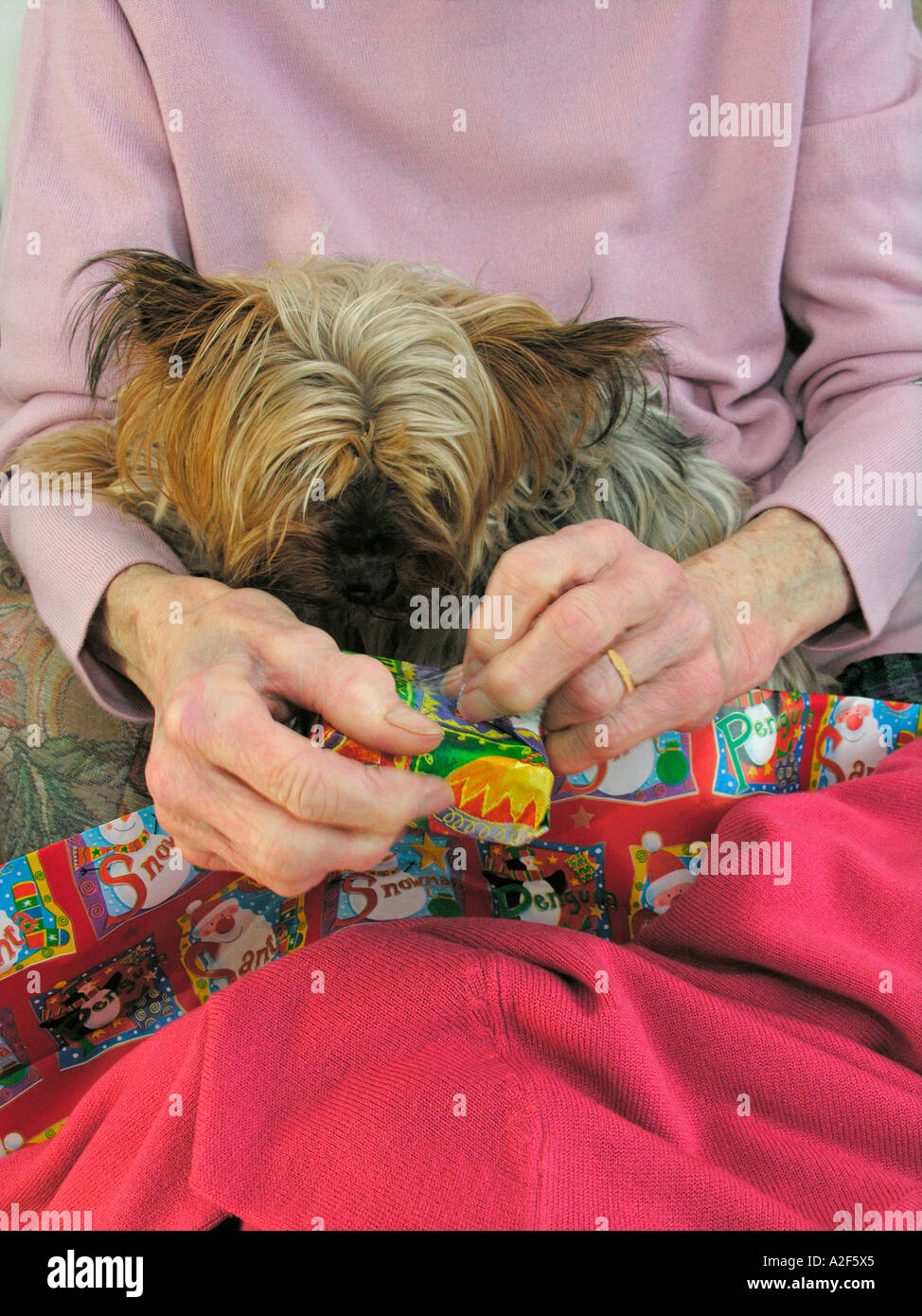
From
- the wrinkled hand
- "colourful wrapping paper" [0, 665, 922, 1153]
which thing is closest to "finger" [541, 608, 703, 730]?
the wrinkled hand

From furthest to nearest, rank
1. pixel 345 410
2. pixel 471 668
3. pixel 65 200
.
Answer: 1. pixel 65 200
2. pixel 345 410
3. pixel 471 668

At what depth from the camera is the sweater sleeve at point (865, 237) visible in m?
1.11

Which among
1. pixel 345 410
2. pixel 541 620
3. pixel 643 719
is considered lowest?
pixel 643 719

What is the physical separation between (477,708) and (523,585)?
0.10m

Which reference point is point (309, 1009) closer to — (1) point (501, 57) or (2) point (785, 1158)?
(2) point (785, 1158)

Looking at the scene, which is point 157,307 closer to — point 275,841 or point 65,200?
point 65,200

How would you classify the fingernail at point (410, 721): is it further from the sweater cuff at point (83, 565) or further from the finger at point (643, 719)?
the sweater cuff at point (83, 565)

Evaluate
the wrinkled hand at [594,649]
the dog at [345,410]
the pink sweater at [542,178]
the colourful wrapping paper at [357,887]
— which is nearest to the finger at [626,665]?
the wrinkled hand at [594,649]

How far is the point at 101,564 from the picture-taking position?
929 millimetres

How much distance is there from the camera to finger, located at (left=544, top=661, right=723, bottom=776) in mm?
769

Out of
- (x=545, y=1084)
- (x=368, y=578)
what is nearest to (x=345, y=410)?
(x=368, y=578)

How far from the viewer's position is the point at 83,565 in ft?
3.08

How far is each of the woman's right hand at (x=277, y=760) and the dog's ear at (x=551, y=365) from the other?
0.35 metres
